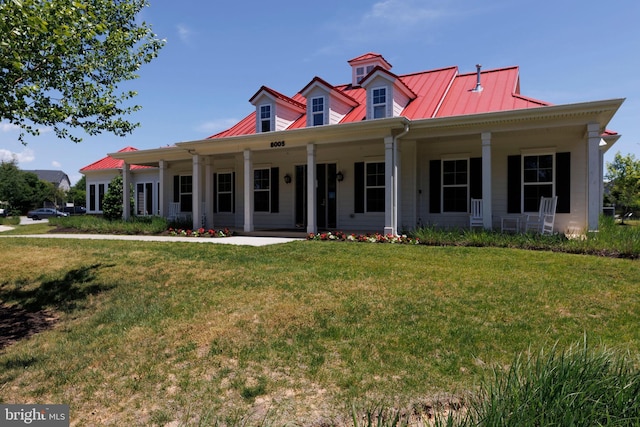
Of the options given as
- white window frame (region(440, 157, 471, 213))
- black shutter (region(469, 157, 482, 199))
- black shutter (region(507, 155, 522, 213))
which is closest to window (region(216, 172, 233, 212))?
white window frame (region(440, 157, 471, 213))

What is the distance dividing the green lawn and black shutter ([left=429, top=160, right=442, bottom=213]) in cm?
432

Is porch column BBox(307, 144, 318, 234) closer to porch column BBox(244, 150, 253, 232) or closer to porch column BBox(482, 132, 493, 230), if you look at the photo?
porch column BBox(244, 150, 253, 232)

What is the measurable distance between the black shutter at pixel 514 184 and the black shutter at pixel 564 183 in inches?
36.5

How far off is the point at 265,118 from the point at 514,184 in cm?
817

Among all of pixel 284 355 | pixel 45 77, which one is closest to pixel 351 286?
pixel 284 355

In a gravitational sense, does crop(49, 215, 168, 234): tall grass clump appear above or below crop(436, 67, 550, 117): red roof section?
below

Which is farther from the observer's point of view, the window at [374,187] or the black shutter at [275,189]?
the black shutter at [275,189]

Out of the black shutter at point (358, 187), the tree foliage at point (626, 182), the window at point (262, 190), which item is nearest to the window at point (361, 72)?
the black shutter at point (358, 187)

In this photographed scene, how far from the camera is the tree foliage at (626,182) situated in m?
26.4

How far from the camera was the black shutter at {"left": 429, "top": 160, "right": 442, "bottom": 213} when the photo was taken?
12.2 metres

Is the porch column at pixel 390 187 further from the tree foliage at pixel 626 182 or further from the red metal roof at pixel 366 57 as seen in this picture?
the tree foliage at pixel 626 182

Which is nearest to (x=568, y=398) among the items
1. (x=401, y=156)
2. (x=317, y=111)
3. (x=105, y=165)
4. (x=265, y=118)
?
(x=401, y=156)

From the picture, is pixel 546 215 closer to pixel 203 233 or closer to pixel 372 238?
pixel 372 238

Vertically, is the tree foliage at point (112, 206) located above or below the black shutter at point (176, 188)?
below
